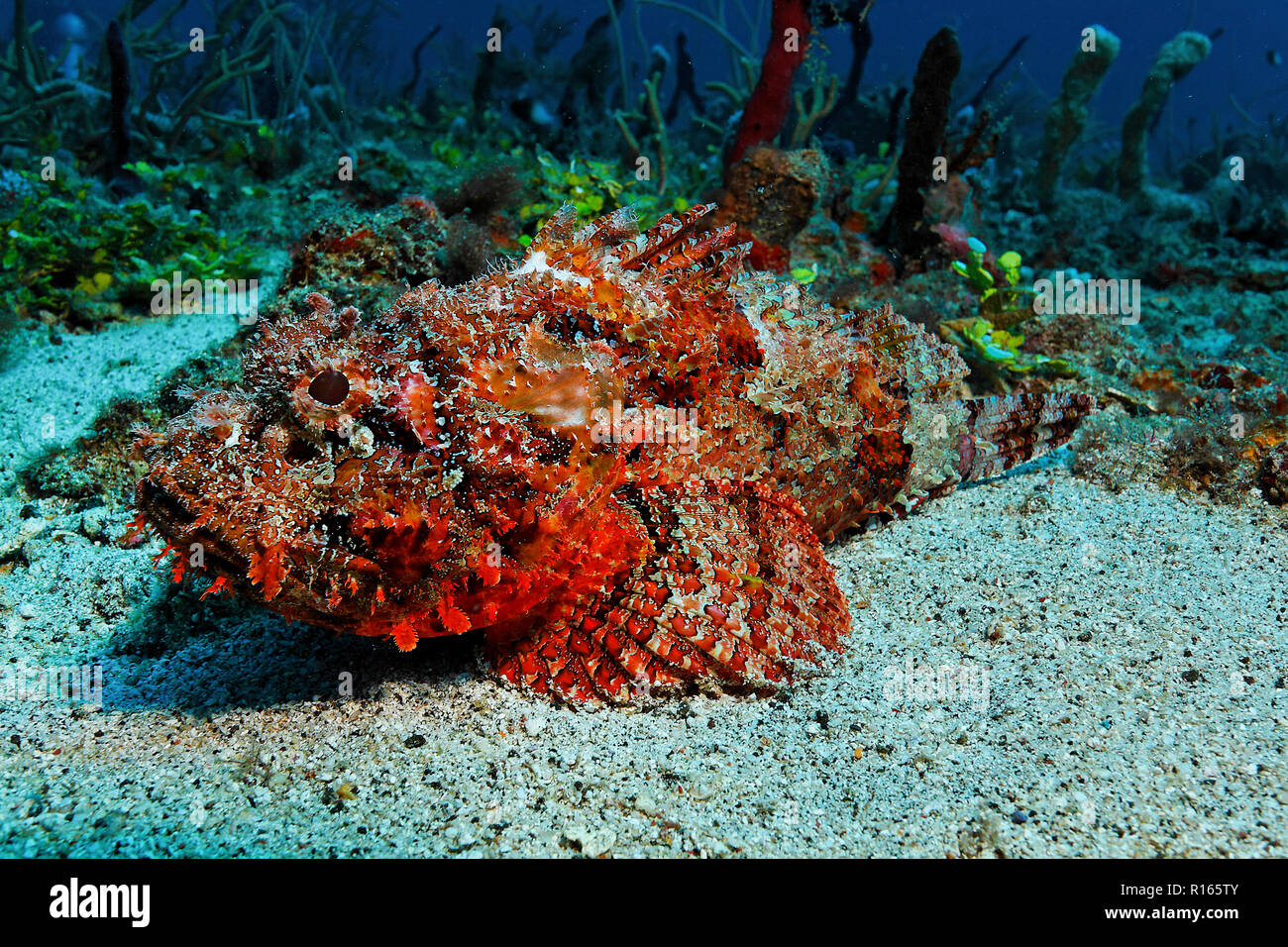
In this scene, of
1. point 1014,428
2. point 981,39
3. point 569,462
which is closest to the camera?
point 569,462

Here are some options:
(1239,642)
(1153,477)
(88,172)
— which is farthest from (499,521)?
(88,172)

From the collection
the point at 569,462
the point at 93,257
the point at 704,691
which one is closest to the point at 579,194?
the point at 93,257

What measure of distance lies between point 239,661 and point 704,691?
6.66ft

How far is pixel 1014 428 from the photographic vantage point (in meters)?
4.71

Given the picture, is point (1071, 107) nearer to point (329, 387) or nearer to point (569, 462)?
point (569, 462)

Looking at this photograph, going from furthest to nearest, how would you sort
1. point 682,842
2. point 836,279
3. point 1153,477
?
point 836,279, point 1153,477, point 682,842

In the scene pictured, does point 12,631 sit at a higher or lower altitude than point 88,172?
lower

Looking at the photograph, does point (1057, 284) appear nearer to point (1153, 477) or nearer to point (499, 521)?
point (1153, 477)

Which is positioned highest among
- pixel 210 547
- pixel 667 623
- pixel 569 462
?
pixel 569 462

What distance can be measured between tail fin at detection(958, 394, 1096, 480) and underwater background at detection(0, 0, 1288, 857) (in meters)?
0.22

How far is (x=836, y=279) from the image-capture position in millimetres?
7496

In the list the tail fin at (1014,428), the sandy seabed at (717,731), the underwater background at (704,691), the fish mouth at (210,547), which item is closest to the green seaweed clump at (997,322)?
the underwater background at (704,691)

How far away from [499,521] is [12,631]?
8.60 ft

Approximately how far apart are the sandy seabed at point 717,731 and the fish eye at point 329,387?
4.19 feet
